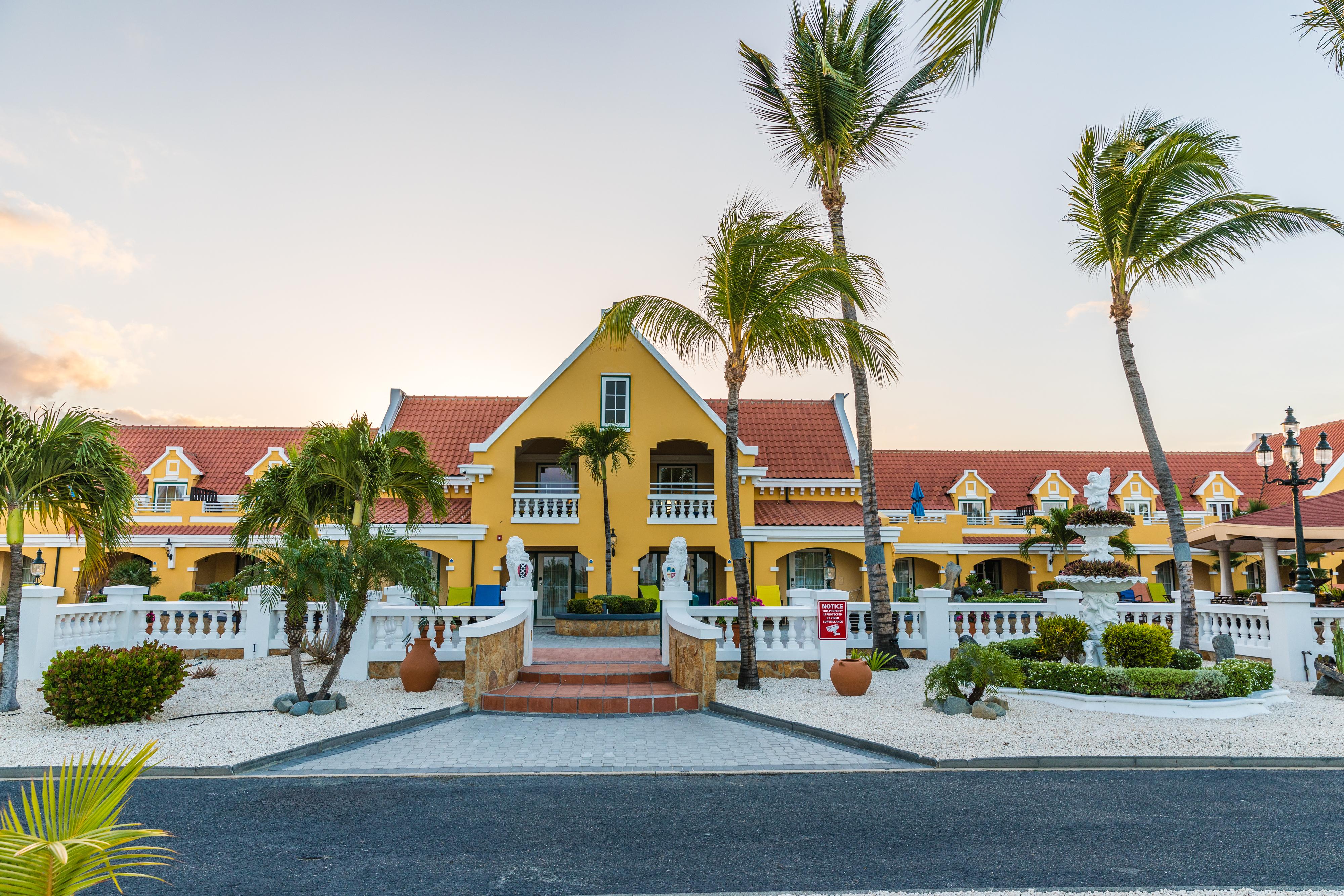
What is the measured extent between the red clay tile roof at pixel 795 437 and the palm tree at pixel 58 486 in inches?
670

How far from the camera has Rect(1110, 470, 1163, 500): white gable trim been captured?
101 ft

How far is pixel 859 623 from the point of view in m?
15.6

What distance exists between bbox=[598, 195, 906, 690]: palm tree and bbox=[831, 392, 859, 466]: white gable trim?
13548mm

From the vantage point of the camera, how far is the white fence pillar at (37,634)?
509 inches

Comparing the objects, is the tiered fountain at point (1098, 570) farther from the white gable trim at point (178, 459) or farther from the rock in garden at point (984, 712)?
the white gable trim at point (178, 459)

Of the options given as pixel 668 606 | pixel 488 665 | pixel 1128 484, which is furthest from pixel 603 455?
pixel 1128 484

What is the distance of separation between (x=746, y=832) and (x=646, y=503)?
17.5 metres

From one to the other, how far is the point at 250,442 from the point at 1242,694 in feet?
101

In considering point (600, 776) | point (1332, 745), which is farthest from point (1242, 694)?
point (600, 776)

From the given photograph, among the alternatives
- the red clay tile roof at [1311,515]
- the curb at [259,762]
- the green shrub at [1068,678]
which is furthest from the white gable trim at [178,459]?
the red clay tile roof at [1311,515]

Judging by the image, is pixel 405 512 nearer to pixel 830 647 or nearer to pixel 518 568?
pixel 518 568

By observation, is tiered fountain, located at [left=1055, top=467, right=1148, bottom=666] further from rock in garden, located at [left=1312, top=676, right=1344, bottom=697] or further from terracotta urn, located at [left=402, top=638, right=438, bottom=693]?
terracotta urn, located at [left=402, top=638, right=438, bottom=693]

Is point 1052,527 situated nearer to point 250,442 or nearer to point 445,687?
point 445,687

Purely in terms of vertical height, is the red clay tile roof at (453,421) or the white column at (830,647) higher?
the red clay tile roof at (453,421)
